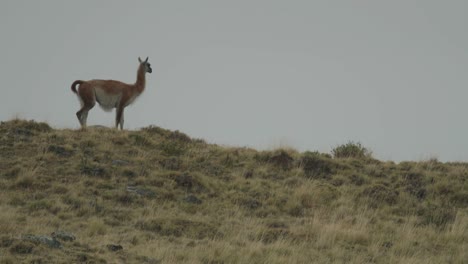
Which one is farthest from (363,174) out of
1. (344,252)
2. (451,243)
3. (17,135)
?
(17,135)

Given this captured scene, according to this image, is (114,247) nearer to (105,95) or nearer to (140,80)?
(105,95)

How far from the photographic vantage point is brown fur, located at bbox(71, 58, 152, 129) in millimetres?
21125

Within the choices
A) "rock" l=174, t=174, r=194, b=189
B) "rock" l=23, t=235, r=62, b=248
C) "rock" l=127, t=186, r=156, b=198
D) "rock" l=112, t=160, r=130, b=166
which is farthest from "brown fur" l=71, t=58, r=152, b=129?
"rock" l=23, t=235, r=62, b=248

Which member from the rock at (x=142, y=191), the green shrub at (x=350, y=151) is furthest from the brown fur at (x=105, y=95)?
the green shrub at (x=350, y=151)

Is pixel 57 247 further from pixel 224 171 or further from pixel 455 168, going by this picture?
pixel 455 168

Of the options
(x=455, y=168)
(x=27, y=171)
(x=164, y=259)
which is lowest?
(x=164, y=259)

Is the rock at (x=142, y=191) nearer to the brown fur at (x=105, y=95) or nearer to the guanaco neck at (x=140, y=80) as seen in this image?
Answer: the brown fur at (x=105, y=95)

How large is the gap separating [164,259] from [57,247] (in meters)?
1.69

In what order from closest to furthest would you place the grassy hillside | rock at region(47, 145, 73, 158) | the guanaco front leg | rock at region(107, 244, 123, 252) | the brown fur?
rock at region(107, 244, 123, 252) < the grassy hillside < rock at region(47, 145, 73, 158) < the brown fur < the guanaco front leg

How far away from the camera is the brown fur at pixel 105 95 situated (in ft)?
69.3

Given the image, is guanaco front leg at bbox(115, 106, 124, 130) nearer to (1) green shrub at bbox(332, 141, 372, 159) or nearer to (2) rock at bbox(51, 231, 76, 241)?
(1) green shrub at bbox(332, 141, 372, 159)

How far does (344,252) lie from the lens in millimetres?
12148

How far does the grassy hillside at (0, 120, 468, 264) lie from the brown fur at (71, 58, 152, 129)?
5.62 ft

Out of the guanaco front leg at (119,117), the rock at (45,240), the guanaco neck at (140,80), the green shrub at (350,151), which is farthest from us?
the guanaco neck at (140,80)
